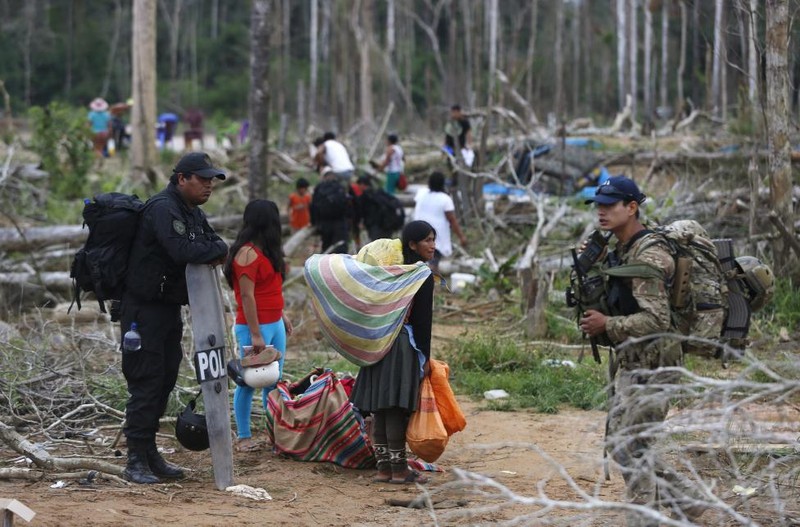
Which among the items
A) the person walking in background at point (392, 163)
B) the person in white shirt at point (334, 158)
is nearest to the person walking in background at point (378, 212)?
the person in white shirt at point (334, 158)

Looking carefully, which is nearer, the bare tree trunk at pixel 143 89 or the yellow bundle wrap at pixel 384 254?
the yellow bundle wrap at pixel 384 254

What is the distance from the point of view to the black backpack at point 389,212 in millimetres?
13828

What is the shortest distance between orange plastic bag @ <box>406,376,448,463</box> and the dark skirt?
0.18 ft

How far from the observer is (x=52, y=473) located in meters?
6.32

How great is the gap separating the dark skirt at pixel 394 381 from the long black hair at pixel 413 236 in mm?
436

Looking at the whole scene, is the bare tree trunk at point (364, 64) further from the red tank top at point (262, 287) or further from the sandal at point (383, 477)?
the sandal at point (383, 477)

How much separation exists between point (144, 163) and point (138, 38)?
2177mm

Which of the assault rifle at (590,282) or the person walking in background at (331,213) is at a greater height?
the assault rifle at (590,282)

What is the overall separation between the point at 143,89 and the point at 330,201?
8028 mm

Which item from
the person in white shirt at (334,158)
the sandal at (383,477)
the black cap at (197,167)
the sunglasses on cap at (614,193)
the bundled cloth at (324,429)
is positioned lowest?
the sandal at (383,477)

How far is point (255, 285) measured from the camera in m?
7.21

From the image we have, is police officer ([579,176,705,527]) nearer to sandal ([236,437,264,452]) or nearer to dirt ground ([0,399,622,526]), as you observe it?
dirt ground ([0,399,622,526])

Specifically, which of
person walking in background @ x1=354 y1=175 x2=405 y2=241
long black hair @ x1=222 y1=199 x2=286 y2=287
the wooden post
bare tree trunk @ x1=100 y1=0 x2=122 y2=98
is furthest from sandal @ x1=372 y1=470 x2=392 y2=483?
bare tree trunk @ x1=100 y1=0 x2=122 y2=98

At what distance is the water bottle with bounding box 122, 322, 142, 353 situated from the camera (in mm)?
6148
